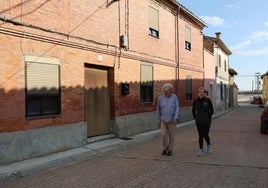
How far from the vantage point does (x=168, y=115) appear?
9.33 metres

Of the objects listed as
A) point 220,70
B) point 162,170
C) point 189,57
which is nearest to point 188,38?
point 189,57

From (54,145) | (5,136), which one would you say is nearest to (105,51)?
(54,145)

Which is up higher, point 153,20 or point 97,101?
point 153,20

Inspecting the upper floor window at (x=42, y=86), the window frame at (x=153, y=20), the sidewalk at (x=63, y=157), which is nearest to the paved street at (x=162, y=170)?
the sidewalk at (x=63, y=157)

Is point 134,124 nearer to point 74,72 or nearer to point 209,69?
point 74,72

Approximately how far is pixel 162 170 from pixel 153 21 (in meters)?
9.92

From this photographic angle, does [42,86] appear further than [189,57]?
No

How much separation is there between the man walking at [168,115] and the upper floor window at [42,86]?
2.93 metres

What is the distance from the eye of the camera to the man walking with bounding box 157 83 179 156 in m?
9.32

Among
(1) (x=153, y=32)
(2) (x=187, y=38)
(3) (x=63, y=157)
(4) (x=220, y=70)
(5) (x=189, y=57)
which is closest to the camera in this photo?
(3) (x=63, y=157)

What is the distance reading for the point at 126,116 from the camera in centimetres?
1329

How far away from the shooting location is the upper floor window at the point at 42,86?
342 inches

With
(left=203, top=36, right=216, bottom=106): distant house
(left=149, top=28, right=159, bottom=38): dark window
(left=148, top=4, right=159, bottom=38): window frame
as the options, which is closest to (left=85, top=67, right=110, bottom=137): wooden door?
(left=149, top=28, right=159, bottom=38): dark window

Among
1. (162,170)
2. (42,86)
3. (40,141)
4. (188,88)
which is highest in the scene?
(188,88)
